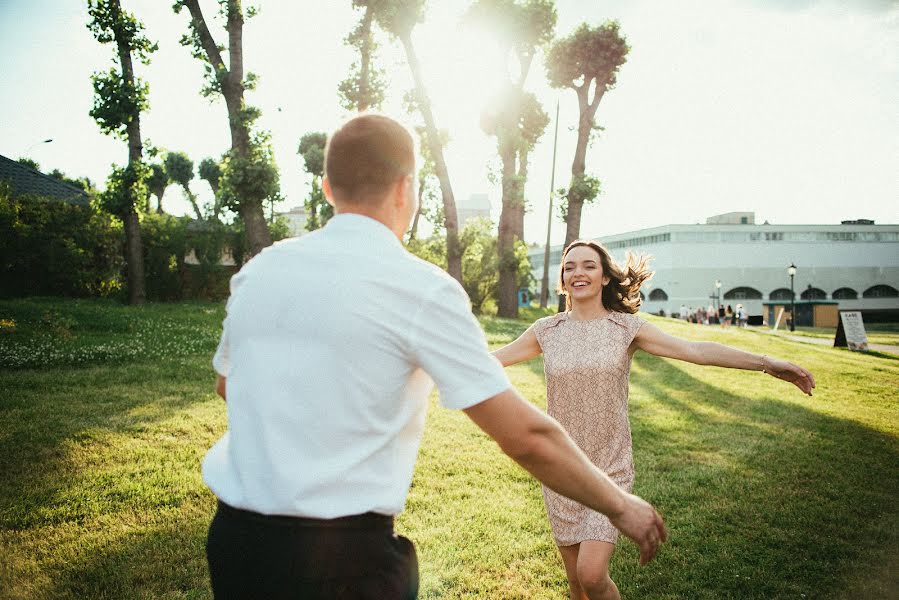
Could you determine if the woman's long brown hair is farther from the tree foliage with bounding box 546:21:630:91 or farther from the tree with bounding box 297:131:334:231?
the tree with bounding box 297:131:334:231

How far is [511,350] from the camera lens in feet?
12.7

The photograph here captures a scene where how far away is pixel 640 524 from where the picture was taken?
162 centimetres

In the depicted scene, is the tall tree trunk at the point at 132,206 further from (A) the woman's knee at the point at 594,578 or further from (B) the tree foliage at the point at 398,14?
(A) the woman's knee at the point at 594,578

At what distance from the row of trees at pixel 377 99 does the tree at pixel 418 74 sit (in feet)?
0.12

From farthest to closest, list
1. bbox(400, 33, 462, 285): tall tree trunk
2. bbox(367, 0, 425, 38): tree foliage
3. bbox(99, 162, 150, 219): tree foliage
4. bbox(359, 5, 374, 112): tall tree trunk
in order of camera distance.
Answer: bbox(400, 33, 462, 285): tall tree trunk, bbox(359, 5, 374, 112): tall tree trunk, bbox(367, 0, 425, 38): tree foliage, bbox(99, 162, 150, 219): tree foliage

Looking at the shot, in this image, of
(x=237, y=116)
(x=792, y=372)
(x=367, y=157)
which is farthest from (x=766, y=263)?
(x=367, y=157)

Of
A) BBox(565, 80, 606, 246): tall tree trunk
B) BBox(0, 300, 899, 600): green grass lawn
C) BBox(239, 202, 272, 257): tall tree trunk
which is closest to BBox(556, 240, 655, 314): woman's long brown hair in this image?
BBox(0, 300, 899, 600): green grass lawn

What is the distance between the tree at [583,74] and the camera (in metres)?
20.8

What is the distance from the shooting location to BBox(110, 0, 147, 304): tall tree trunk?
642 inches

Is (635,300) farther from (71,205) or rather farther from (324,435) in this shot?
(71,205)

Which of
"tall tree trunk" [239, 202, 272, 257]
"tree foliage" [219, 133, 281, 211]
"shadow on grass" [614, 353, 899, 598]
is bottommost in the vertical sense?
"shadow on grass" [614, 353, 899, 598]

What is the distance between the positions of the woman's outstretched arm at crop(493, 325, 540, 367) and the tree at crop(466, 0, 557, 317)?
18.9m

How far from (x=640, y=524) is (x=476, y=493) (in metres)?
4.56

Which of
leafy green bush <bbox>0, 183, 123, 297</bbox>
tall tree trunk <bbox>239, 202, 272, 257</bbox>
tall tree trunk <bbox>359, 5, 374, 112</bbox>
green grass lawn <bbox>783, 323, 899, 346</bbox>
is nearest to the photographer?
tall tree trunk <bbox>239, 202, 272, 257</bbox>
